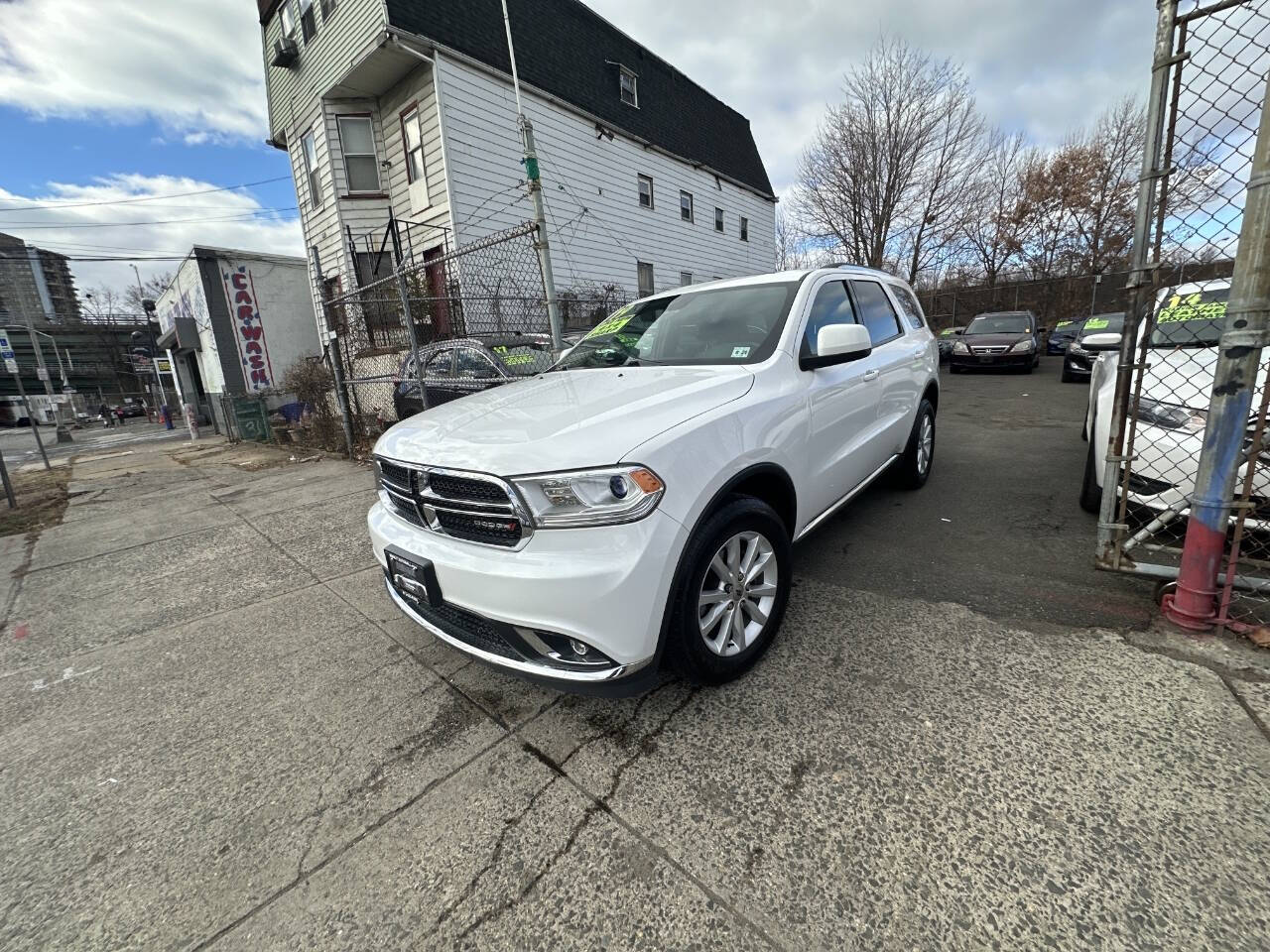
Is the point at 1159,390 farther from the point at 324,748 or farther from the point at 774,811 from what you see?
the point at 324,748

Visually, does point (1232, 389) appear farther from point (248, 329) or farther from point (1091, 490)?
point (248, 329)

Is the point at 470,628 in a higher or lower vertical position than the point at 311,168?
lower

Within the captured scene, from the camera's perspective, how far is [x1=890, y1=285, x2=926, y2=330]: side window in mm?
4461

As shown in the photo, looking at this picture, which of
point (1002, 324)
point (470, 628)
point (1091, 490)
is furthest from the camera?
point (1002, 324)

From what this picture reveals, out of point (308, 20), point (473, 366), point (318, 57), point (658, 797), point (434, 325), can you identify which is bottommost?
point (658, 797)

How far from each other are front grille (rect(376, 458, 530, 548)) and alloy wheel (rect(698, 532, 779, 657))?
756 millimetres

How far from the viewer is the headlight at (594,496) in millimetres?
1753

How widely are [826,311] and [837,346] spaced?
2.37ft

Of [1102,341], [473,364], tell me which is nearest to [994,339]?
[1102,341]

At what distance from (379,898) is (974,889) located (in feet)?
5.32

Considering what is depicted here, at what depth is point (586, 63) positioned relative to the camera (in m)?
13.1

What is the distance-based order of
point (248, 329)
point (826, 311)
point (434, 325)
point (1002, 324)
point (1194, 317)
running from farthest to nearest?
point (248, 329), point (1002, 324), point (434, 325), point (1194, 317), point (826, 311)

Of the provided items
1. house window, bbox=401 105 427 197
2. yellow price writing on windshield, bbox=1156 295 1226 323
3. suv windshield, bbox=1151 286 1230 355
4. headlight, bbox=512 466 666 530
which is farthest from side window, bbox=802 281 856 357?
house window, bbox=401 105 427 197

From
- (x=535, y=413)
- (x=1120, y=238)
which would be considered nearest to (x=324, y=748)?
(x=535, y=413)
